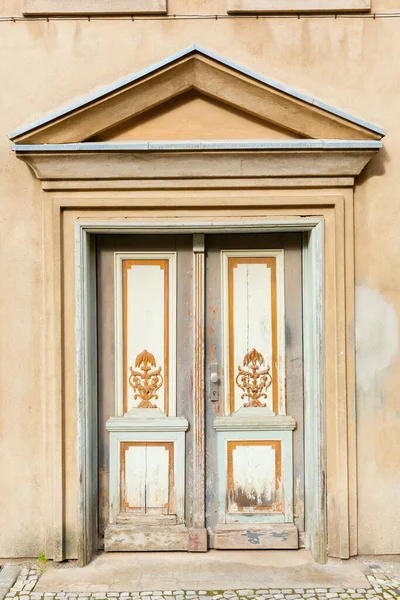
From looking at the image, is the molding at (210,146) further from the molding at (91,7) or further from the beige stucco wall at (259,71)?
the molding at (91,7)

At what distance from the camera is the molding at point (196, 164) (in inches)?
145

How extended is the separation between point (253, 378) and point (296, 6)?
2.60m

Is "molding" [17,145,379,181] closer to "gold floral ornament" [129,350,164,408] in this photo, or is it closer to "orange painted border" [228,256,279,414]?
"orange painted border" [228,256,279,414]

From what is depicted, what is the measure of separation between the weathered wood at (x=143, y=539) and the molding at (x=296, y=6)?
367 centimetres

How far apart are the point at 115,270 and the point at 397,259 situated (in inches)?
78.2

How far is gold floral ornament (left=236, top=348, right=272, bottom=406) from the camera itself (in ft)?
13.3

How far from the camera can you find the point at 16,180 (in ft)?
12.5

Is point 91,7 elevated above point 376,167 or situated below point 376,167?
above

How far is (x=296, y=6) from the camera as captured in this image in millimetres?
3795

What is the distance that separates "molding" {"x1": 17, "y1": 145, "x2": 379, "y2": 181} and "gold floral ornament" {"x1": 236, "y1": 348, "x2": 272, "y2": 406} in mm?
1299

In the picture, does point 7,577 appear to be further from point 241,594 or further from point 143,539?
point 241,594

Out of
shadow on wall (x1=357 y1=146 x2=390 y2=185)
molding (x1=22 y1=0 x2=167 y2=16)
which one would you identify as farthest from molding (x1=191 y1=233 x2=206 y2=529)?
molding (x1=22 y1=0 x2=167 y2=16)

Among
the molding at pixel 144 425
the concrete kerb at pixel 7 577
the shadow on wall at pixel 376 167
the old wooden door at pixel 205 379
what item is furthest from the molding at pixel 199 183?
the concrete kerb at pixel 7 577

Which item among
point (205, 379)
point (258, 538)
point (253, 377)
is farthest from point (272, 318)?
point (258, 538)
